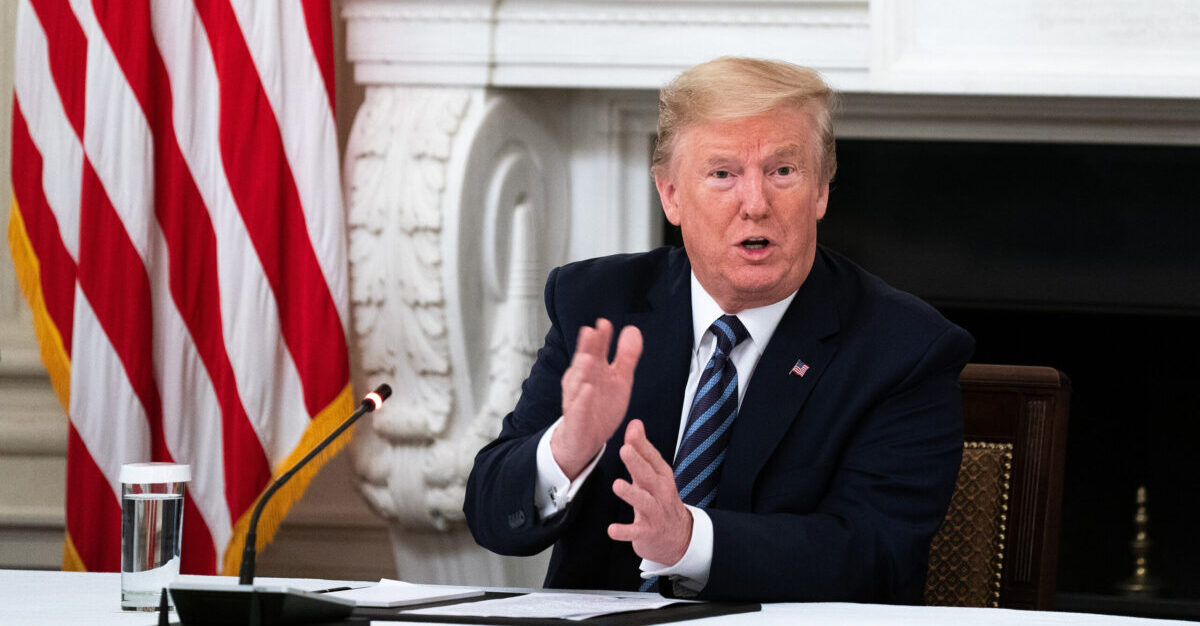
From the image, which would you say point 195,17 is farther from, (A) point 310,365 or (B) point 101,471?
(B) point 101,471

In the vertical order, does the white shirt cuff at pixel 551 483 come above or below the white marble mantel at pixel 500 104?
below

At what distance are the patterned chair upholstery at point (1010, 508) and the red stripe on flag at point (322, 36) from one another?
1385 millimetres

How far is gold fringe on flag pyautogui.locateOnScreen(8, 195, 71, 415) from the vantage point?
2.43m

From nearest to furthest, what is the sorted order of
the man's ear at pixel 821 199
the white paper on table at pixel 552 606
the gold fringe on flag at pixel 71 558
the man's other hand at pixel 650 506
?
the white paper on table at pixel 552 606 < the man's other hand at pixel 650 506 < the man's ear at pixel 821 199 < the gold fringe on flag at pixel 71 558

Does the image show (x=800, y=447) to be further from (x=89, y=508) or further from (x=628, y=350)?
(x=89, y=508)

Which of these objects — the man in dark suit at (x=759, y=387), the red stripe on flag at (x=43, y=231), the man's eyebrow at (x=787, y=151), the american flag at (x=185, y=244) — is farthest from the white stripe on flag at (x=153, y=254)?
the man's eyebrow at (x=787, y=151)

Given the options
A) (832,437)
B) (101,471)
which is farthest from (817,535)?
(101,471)

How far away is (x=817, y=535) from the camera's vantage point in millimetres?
1485

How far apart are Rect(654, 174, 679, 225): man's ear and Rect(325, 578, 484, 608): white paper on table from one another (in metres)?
0.59

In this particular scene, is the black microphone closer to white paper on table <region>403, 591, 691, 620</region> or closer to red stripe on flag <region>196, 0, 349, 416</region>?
white paper on table <region>403, 591, 691, 620</region>

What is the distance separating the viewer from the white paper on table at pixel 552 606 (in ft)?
4.08

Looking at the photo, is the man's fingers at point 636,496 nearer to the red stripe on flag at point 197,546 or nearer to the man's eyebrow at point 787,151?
the man's eyebrow at point 787,151

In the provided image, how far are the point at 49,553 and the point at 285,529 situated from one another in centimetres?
51

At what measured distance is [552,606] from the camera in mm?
1301
